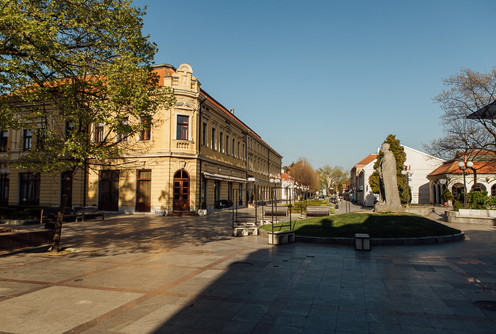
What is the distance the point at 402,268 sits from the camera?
8.15 meters

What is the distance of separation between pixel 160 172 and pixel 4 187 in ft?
60.1

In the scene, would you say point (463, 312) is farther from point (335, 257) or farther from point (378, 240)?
point (378, 240)

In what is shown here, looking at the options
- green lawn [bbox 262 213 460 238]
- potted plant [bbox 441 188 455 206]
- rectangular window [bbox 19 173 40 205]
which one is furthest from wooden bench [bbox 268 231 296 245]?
potted plant [bbox 441 188 455 206]

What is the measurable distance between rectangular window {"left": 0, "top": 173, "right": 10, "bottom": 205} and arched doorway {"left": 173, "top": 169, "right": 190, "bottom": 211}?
61.8 ft

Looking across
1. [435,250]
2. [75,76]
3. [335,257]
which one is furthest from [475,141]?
[75,76]

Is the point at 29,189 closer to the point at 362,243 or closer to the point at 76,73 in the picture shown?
the point at 76,73

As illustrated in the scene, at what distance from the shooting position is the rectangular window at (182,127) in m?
28.8

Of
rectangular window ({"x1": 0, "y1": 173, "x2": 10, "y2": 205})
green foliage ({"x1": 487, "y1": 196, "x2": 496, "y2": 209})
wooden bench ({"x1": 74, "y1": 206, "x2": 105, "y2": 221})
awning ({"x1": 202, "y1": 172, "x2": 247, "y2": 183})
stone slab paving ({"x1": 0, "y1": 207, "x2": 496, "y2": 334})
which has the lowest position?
stone slab paving ({"x1": 0, "y1": 207, "x2": 496, "y2": 334})

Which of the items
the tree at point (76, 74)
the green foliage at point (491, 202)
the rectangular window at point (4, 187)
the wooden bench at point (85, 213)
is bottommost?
the wooden bench at point (85, 213)

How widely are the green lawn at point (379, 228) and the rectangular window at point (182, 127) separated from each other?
17.4 metres

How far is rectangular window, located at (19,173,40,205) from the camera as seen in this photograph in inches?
1248

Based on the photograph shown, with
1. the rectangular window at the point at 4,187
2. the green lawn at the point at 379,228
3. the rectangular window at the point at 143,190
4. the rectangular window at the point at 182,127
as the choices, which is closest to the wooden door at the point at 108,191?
the rectangular window at the point at 143,190

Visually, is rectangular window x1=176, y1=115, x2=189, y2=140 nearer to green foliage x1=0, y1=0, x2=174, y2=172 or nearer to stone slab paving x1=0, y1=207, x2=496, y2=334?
green foliage x1=0, y1=0, x2=174, y2=172

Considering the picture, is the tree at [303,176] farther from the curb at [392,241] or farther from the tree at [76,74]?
the tree at [76,74]
